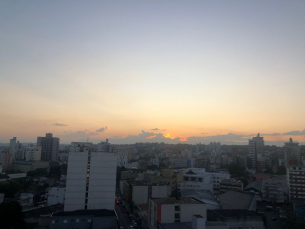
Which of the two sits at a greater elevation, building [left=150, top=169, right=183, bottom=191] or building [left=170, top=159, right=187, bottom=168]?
building [left=150, top=169, right=183, bottom=191]

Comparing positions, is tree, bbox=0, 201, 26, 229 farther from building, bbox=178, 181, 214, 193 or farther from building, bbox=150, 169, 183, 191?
building, bbox=178, 181, 214, 193

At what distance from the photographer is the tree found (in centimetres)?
1689

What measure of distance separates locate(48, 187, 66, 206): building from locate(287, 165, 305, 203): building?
101 feet

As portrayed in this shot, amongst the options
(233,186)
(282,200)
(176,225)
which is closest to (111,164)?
(176,225)

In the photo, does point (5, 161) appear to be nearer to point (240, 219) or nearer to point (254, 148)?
point (240, 219)

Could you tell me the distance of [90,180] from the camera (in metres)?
23.3

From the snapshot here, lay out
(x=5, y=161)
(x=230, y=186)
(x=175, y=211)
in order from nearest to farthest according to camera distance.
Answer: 1. (x=175, y=211)
2. (x=230, y=186)
3. (x=5, y=161)

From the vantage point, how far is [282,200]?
34.7m

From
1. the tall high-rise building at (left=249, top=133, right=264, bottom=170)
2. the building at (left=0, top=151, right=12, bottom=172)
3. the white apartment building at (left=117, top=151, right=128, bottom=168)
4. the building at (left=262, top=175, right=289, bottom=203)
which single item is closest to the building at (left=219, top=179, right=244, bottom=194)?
the building at (left=262, top=175, right=289, bottom=203)

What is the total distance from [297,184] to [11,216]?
1368 inches

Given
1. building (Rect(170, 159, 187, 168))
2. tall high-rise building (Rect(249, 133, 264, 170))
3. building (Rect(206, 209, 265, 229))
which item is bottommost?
building (Rect(170, 159, 187, 168))

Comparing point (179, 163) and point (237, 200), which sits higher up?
point (237, 200)

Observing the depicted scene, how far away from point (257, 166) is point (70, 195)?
6328cm

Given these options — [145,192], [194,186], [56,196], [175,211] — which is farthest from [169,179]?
[175,211]
